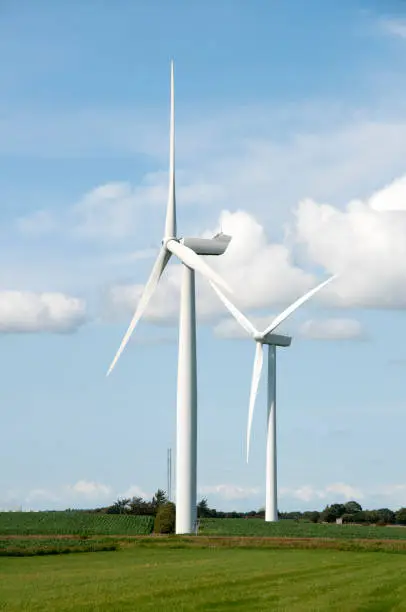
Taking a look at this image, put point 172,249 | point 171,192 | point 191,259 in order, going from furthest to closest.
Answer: point 171,192 < point 172,249 < point 191,259

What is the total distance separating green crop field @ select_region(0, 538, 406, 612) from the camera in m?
38.9

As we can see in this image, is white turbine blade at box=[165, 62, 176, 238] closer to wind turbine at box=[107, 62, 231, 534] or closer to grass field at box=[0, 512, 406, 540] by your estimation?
wind turbine at box=[107, 62, 231, 534]

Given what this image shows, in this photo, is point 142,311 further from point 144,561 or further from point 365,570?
point 365,570

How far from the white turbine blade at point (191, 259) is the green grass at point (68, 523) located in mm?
→ 30821

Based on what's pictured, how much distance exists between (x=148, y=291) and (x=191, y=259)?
5.13 meters

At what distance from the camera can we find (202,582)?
46500mm

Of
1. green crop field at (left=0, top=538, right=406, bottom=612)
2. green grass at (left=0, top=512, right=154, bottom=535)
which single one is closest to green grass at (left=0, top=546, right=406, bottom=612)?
green crop field at (left=0, top=538, right=406, bottom=612)

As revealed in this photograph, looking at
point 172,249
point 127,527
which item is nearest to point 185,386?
point 172,249

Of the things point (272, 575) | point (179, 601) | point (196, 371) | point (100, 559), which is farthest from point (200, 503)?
point (179, 601)

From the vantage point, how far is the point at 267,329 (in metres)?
112

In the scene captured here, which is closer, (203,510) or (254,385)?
(254,385)

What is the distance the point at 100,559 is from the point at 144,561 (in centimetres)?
445

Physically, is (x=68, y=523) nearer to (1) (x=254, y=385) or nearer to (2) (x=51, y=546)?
(1) (x=254, y=385)

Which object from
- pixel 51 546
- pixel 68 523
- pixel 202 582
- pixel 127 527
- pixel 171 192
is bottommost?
pixel 202 582
